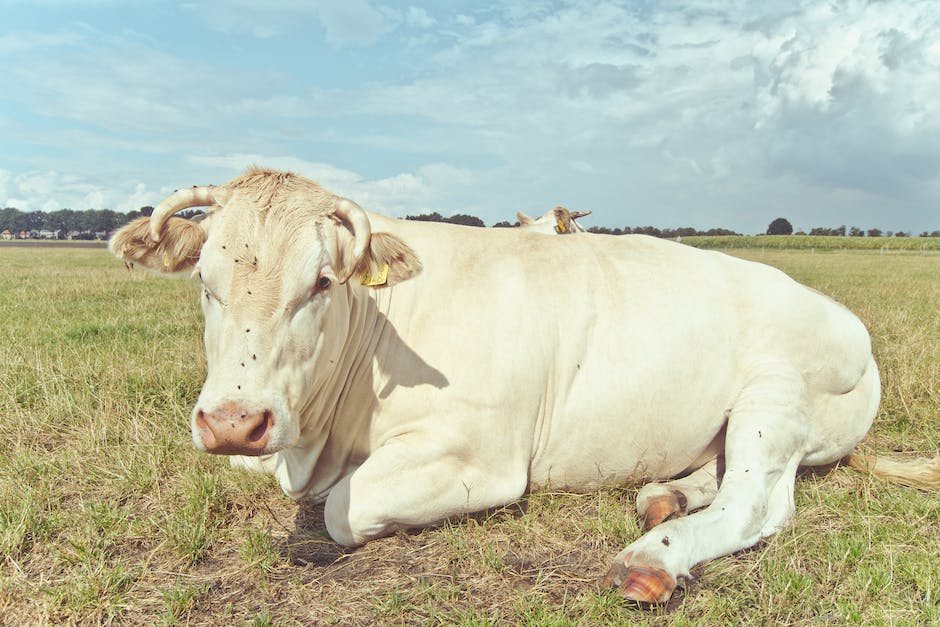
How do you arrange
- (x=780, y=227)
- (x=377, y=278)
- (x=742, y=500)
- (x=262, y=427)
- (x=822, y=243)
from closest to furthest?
(x=262, y=427), (x=377, y=278), (x=742, y=500), (x=822, y=243), (x=780, y=227)

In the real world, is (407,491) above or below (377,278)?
below

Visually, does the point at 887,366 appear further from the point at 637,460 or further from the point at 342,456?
the point at 342,456

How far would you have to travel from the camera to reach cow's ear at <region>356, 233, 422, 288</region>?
3654mm

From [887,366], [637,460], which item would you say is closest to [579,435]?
[637,460]

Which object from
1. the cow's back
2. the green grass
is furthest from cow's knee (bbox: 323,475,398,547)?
the green grass

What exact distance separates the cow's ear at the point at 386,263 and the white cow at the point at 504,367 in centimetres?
1

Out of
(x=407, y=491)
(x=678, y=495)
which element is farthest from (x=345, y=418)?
(x=678, y=495)

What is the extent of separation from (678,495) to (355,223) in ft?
8.46

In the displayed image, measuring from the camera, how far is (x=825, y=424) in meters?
4.68

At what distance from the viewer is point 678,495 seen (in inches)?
162

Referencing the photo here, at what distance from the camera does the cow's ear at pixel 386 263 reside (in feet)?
12.0

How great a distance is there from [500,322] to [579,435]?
0.91m

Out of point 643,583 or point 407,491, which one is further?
point 407,491

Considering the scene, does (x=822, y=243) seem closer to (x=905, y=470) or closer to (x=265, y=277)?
(x=905, y=470)
